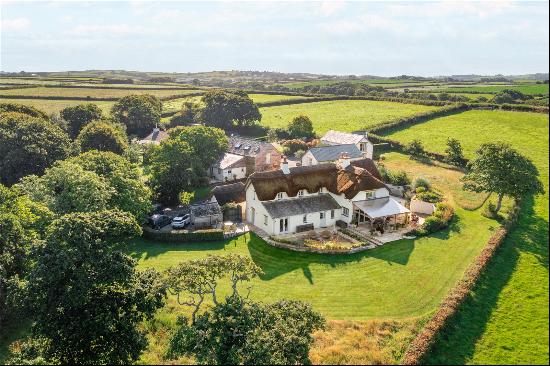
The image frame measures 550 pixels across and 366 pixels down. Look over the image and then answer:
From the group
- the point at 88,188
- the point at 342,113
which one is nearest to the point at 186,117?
the point at 342,113

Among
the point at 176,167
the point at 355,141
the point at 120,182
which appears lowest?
the point at 120,182

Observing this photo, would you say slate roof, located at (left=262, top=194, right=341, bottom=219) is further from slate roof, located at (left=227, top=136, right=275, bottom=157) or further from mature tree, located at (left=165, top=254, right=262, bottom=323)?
slate roof, located at (left=227, top=136, right=275, bottom=157)

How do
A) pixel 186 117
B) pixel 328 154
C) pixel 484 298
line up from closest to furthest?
pixel 484 298 → pixel 328 154 → pixel 186 117

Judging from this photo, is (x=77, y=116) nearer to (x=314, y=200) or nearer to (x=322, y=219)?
(x=314, y=200)

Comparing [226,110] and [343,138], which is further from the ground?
[226,110]

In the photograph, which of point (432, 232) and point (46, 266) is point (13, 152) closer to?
point (46, 266)

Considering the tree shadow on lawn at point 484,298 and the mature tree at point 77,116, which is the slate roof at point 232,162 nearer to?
the mature tree at point 77,116
